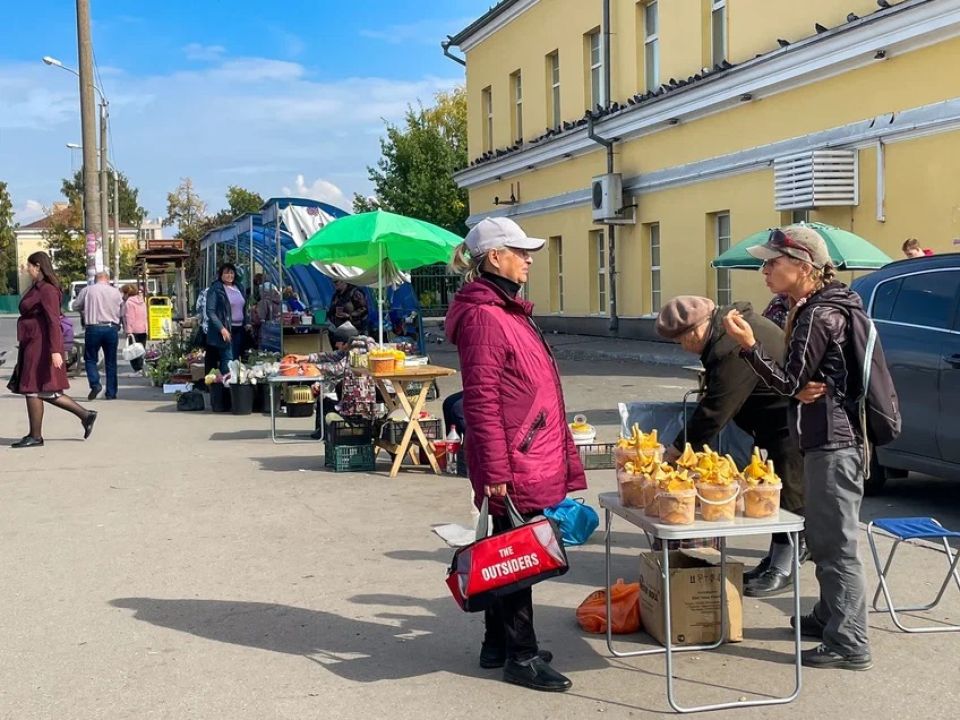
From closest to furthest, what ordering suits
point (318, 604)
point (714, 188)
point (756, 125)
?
point (318, 604), point (756, 125), point (714, 188)

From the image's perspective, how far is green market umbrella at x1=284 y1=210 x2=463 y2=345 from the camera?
14.0 meters

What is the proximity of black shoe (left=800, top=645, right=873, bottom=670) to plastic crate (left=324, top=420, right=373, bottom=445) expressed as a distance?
6109 millimetres

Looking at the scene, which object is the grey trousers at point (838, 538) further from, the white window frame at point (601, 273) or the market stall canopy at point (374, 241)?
Answer: the white window frame at point (601, 273)

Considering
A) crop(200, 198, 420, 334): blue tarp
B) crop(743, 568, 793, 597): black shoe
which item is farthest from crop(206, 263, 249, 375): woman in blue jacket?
crop(743, 568, 793, 597): black shoe

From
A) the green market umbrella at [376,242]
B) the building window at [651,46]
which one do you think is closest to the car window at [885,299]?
the green market umbrella at [376,242]

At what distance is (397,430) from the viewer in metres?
10.6

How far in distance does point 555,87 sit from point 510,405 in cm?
2611

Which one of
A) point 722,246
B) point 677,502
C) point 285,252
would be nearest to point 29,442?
point 677,502

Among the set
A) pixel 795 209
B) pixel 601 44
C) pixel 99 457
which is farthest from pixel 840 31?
pixel 99 457

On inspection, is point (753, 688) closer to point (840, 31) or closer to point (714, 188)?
point (840, 31)

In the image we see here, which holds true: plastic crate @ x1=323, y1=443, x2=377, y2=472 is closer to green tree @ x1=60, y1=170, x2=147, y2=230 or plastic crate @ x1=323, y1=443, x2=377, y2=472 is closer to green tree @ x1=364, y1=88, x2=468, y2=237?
green tree @ x1=364, y1=88, x2=468, y2=237

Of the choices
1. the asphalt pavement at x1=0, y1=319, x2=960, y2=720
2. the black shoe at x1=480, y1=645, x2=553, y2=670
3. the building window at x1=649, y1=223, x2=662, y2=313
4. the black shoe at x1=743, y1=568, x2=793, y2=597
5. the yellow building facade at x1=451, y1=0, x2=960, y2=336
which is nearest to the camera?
the asphalt pavement at x1=0, y1=319, x2=960, y2=720

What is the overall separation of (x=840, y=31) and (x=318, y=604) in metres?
14.2

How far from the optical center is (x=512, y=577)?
464cm
